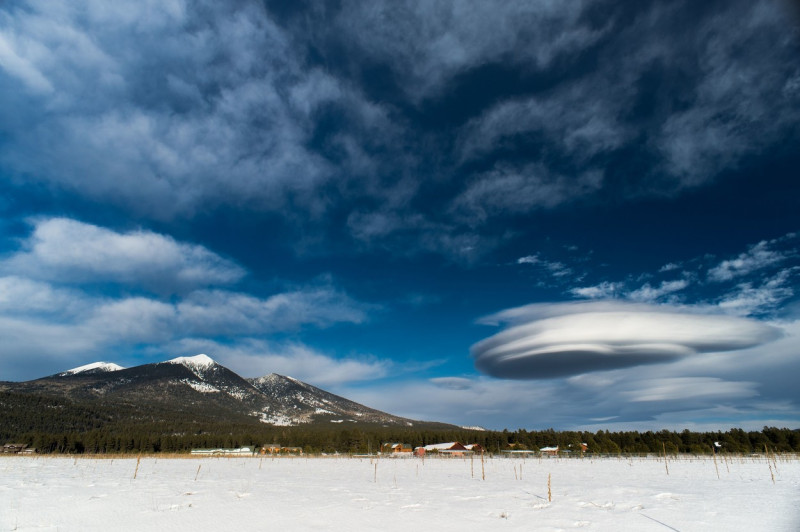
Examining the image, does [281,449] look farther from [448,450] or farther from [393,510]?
[393,510]

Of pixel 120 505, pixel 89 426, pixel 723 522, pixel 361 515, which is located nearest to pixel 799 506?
pixel 723 522

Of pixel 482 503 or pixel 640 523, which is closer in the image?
pixel 640 523

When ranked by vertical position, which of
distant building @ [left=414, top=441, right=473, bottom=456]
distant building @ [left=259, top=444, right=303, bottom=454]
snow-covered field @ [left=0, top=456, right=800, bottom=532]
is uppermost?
snow-covered field @ [left=0, top=456, right=800, bottom=532]

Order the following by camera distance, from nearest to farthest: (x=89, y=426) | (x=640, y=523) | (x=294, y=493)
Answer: (x=640, y=523)
(x=294, y=493)
(x=89, y=426)

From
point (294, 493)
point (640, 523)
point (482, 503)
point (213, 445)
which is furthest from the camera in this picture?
point (213, 445)

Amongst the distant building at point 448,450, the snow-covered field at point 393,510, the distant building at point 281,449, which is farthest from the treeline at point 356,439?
the snow-covered field at point 393,510

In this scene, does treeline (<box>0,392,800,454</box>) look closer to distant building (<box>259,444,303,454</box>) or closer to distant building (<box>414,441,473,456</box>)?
distant building (<box>259,444,303,454</box>)

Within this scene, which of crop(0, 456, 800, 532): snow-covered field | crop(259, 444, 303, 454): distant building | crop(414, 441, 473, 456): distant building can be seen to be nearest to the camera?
crop(0, 456, 800, 532): snow-covered field

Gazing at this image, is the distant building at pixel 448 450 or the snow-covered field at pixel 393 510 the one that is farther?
the distant building at pixel 448 450

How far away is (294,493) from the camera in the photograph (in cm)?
2130

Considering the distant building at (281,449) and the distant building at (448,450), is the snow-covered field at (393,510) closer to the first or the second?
the distant building at (448,450)

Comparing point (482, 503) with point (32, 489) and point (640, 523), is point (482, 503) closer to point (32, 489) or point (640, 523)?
point (640, 523)

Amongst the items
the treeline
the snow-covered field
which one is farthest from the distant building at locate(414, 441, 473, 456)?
the snow-covered field

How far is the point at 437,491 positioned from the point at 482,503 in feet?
18.1
